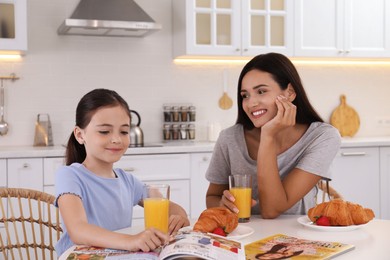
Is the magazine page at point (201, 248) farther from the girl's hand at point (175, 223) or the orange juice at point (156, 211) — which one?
the girl's hand at point (175, 223)

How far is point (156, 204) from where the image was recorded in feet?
5.18

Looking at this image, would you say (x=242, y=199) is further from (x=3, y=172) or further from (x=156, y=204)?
(x=3, y=172)

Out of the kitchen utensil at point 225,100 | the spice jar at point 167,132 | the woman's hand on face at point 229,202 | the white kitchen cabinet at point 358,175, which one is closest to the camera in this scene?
the woman's hand on face at point 229,202

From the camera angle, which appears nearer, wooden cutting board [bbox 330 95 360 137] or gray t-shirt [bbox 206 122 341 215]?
gray t-shirt [bbox 206 122 341 215]

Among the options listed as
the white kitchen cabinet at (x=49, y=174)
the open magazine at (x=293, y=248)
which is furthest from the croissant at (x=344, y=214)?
the white kitchen cabinet at (x=49, y=174)

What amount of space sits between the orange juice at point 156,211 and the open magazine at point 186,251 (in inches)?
6.3

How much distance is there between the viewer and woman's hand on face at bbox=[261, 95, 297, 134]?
6.72 feet

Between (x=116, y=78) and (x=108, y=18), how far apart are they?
22.2 inches

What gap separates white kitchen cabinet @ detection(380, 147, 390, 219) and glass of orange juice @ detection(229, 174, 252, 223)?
2712 millimetres

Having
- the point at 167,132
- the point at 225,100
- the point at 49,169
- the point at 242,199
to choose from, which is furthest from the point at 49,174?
the point at 242,199

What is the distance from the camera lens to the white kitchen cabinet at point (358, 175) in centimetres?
420

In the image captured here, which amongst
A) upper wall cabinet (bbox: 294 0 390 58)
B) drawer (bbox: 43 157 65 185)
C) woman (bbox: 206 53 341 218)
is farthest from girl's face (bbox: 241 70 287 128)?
upper wall cabinet (bbox: 294 0 390 58)

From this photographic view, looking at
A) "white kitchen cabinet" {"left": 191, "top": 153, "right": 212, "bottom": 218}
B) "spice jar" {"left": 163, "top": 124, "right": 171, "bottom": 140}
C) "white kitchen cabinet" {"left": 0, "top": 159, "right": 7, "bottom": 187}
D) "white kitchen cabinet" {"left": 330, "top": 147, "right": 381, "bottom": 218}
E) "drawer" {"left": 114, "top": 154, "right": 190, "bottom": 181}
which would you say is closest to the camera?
"white kitchen cabinet" {"left": 0, "top": 159, "right": 7, "bottom": 187}

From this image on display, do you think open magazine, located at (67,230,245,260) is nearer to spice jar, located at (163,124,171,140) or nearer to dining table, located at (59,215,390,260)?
dining table, located at (59,215,390,260)
